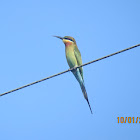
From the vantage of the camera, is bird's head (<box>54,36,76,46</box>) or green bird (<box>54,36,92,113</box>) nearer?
green bird (<box>54,36,92,113</box>)

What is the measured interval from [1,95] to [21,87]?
0.68 ft

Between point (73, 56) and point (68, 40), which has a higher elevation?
point (68, 40)

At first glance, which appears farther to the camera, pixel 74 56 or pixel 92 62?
pixel 74 56

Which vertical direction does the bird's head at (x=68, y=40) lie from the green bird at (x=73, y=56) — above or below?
above

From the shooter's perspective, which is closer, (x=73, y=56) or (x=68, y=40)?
(x=73, y=56)

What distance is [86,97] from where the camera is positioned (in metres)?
3.65

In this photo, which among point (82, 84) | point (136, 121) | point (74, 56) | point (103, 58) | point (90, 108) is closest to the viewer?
point (103, 58)

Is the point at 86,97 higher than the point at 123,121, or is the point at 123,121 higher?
the point at 86,97

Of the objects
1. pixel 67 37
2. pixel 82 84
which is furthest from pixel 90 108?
pixel 67 37

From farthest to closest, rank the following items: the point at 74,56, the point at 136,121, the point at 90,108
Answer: the point at 74,56 < the point at 136,121 < the point at 90,108

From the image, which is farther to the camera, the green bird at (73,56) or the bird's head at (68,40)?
the bird's head at (68,40)

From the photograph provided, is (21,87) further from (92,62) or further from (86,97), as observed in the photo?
(86,97)

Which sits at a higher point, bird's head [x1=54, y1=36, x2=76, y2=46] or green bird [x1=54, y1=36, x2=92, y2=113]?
bird's head [x1=54, y1=36, x2=76, y2=46]

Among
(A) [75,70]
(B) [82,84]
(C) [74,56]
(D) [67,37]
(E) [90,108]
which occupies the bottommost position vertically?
(E) [90,108]
